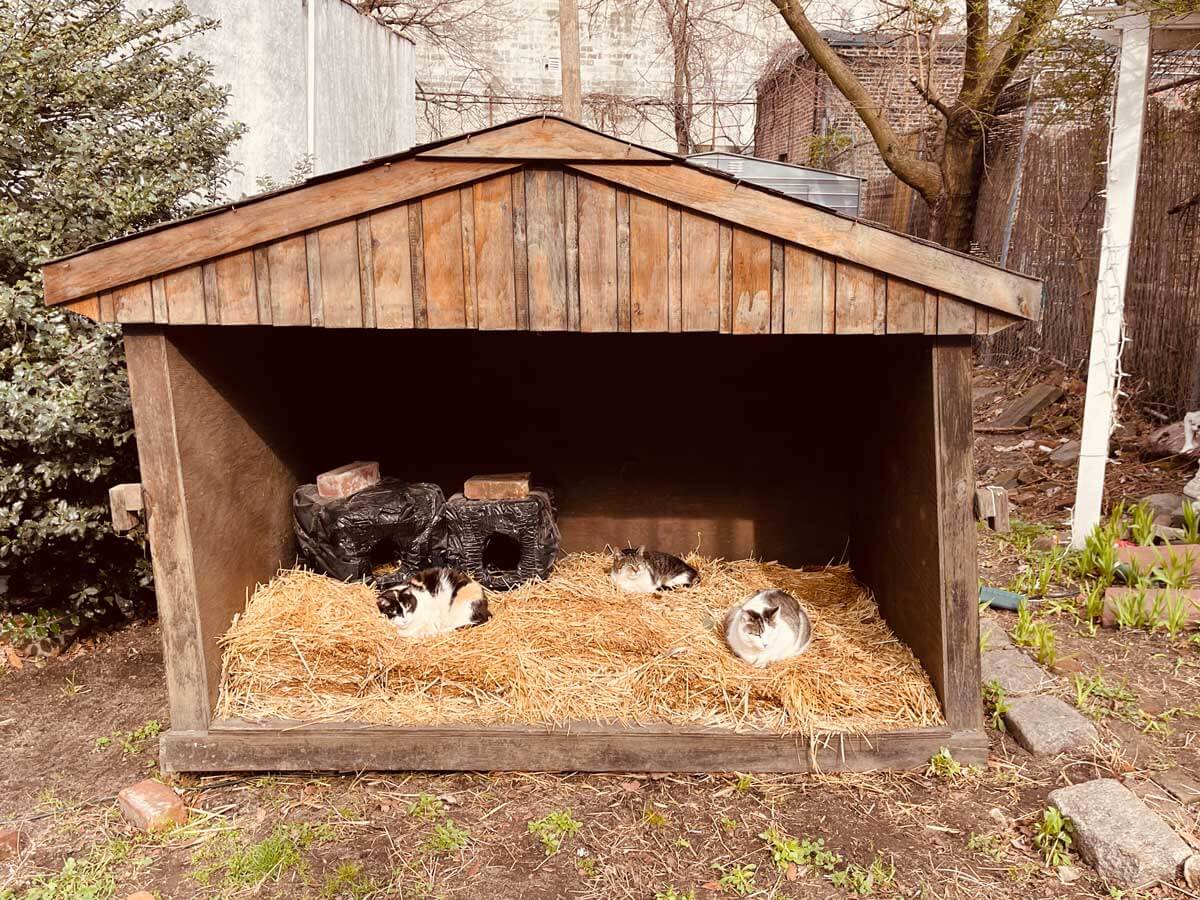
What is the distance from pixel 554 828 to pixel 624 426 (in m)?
2.56

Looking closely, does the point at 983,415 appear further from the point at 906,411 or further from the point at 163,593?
the point at 163,593

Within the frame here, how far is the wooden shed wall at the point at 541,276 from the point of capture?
333 cm

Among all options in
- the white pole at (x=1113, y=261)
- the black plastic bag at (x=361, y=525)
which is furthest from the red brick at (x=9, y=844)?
the white pole at (x=1113, y=261)

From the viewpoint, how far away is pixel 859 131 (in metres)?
15.0

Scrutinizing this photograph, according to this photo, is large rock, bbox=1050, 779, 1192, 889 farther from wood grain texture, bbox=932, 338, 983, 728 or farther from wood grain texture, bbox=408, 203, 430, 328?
wood grain texture, bbox=408, 203, 430, 328

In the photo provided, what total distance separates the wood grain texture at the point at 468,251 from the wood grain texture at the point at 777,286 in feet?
3.63

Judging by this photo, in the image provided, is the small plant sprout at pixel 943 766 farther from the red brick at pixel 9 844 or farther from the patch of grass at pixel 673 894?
the red brick at pixel 9 844

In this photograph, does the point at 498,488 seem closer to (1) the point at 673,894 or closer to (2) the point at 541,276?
(2) the point at 541,276

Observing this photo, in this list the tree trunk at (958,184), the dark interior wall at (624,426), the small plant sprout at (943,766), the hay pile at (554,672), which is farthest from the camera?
the tree trunk at (958,184)

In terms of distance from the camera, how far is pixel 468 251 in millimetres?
3348

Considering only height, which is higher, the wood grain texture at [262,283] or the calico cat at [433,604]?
the wood grain texture at [262,283]

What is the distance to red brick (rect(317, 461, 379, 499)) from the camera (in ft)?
15.6

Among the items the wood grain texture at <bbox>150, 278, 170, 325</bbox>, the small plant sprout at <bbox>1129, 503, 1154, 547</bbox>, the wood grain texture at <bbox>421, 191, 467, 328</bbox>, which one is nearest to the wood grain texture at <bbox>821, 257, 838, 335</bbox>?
the wood grain texture at <bbox>421, 191, 467, 328</bbox>

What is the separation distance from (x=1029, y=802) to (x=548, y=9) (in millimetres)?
19036
